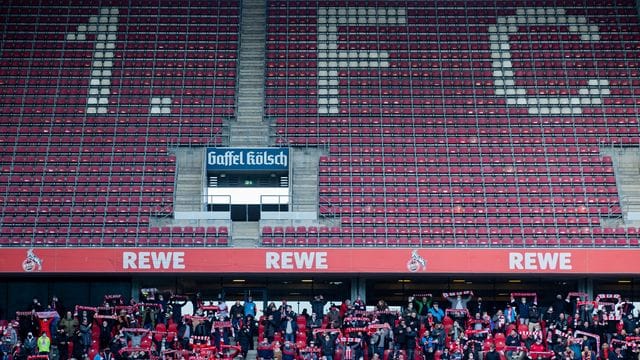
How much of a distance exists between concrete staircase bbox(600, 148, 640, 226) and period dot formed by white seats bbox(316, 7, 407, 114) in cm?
939

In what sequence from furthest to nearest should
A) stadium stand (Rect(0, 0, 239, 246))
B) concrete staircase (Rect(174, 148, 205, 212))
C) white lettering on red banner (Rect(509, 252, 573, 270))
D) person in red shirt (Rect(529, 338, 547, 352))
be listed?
concrete staircase (Rect(174, 148, 205, 212)) < stadium stand (Rect(0, 0, 239, 246)) < white lettering on red banner (Rect(509, 252, 573, 270)) < person in red shirt (Rect(529, 338, 547, 352))

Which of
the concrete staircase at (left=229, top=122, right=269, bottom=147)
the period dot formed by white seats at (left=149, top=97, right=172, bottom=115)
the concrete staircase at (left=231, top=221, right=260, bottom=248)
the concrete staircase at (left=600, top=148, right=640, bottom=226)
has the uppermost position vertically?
the period dot formed by white seats at (left=149, top=97, right=172, bottom=115)

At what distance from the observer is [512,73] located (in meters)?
44.6

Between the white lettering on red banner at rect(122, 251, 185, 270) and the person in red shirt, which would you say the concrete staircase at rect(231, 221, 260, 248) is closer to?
the white lettering on red banner at rect(122, 251, 185, 270)

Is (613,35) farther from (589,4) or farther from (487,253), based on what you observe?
(487,253)

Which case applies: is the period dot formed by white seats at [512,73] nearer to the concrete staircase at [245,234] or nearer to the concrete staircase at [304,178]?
the concrete staircase at [304,178]

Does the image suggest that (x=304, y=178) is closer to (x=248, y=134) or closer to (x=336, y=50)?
(x=248, y=134)

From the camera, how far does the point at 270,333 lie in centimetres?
3353

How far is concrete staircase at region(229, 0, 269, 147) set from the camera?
42375 mm

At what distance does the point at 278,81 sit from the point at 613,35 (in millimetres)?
13153

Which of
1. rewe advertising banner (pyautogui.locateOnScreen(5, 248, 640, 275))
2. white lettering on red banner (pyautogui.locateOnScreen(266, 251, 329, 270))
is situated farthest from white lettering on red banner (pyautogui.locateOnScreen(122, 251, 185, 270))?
white lettering on red banner (pyautogui.locateOnScreen(266, 251, 329, 270))

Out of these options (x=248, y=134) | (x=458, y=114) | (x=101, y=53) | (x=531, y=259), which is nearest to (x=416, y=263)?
(x=531, y=259)

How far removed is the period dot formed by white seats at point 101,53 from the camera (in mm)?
43281

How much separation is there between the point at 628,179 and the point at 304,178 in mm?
11173
